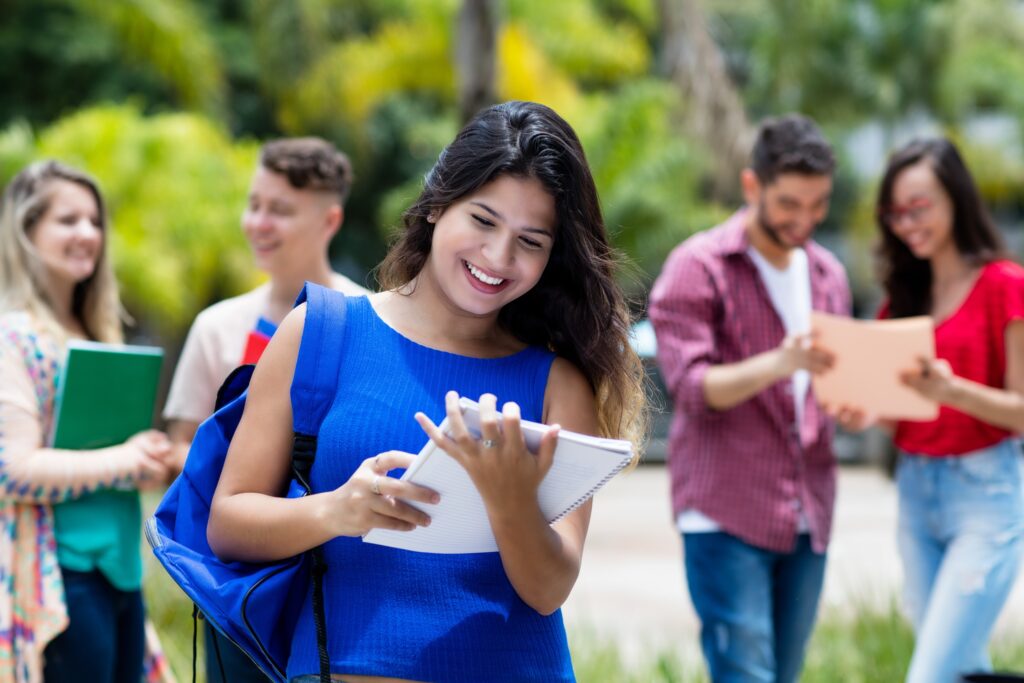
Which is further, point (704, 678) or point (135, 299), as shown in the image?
point (135, 299)

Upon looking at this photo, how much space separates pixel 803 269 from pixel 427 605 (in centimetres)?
256

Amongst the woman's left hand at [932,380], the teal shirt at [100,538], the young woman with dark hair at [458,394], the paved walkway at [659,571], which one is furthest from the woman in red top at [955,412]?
the teal shirt at [100,538]

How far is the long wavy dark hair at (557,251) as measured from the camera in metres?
2.20

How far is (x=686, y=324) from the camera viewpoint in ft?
13.4

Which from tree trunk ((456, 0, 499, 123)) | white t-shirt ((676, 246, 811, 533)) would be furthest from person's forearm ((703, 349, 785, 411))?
tree trunk ((456, 0, 499, 123))

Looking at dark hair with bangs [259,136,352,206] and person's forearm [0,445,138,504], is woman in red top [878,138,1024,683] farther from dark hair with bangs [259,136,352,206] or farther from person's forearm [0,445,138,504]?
person's forearm [0,445,138,504]

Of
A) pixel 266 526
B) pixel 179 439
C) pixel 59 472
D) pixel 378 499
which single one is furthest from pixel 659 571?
pixel 378 499

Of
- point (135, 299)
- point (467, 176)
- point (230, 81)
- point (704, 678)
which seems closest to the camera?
point (467, 176)

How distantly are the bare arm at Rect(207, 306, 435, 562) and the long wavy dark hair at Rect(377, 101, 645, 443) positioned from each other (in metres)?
0.34

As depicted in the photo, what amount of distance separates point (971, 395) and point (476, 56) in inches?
172

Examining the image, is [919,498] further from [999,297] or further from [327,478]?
[327,478]

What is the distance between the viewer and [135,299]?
40.8ft

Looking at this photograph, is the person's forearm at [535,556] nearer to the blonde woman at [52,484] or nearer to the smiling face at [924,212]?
the blonde woman at [52,484]

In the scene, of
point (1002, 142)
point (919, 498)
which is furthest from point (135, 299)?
point (1002, 142)
